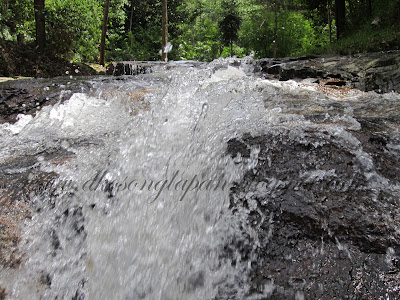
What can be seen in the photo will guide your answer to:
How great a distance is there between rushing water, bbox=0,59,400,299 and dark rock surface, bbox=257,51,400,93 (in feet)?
5.74

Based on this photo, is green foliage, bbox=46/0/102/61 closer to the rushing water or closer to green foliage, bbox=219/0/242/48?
green foliage, bbox=219/0/242/48

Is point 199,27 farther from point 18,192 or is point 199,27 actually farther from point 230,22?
point 18,192

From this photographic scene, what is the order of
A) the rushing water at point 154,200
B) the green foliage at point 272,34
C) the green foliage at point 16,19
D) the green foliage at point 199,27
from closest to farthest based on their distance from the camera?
1. the rushing water at point 154,200
2. the green foliage at point 199,27
3. the green foliage at point 16,19
4. the green foliage at point 272,34

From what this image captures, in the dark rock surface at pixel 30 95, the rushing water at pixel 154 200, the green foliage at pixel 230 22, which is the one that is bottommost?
the rushing water at pixel 154 200

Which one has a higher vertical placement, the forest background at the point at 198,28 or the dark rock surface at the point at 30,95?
the forest background at the point at 198,28

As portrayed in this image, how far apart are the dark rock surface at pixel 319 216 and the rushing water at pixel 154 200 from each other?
62 mm

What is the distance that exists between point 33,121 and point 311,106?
4.10 m

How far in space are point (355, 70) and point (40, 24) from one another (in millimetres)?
12779

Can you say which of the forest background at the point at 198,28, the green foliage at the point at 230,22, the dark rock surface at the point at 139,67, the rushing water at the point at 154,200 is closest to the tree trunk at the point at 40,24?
the forest background at the point at 198,28

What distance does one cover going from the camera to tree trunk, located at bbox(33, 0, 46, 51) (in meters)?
12.6

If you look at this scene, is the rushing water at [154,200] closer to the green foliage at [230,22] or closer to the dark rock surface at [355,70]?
the dark rock surface at [355,70]

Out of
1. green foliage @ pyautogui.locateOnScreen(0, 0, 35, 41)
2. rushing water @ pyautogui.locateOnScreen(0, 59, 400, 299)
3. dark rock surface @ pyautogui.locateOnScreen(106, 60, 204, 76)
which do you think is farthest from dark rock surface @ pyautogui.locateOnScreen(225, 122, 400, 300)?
green foliage @ pyautogui.locateOnScreen(0, 0, 35, 41)

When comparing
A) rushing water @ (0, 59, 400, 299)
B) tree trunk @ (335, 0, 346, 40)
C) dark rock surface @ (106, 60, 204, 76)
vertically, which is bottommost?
rushing water @ (0, 59, 400, 299)

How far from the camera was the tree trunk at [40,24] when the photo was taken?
12.6 meters
